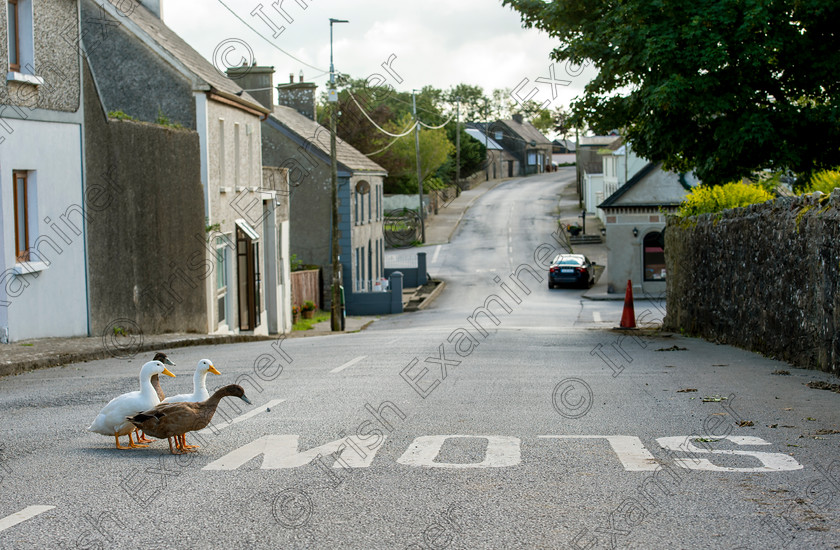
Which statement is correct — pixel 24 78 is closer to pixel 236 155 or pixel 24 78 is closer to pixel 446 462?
pixel 236 155

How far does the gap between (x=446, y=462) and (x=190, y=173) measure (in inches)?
654

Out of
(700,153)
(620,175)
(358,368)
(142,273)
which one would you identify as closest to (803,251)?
(358,368)

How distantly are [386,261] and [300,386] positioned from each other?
48.3m

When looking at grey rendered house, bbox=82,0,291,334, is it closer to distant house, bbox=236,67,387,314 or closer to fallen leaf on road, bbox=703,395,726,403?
fallen leaf on road, bbox=703,395,726,403

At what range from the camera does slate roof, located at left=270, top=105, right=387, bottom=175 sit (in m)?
42.1

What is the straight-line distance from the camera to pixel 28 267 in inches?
618

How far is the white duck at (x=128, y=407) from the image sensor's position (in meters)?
7.08

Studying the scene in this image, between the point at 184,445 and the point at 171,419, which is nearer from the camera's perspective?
the point at 171,419

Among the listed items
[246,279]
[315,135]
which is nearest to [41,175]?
[246,279]

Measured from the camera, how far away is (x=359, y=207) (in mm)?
46875

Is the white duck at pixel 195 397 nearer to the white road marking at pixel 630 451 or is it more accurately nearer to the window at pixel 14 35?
the white road marking at pixel 630 451

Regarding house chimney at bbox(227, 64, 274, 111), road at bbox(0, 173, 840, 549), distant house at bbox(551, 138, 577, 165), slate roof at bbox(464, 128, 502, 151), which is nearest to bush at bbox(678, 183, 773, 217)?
road at bbox(0, 173, 840, 549)

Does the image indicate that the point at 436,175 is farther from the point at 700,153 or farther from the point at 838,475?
the point at 838,475

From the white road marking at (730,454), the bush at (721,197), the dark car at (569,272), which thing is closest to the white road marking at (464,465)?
the white road marking at (730,454)
